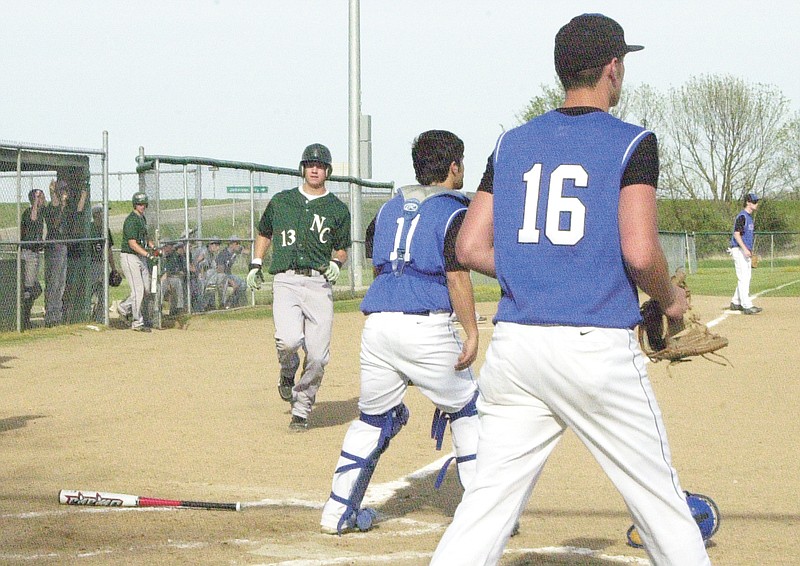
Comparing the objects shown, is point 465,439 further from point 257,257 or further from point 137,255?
point 137,255

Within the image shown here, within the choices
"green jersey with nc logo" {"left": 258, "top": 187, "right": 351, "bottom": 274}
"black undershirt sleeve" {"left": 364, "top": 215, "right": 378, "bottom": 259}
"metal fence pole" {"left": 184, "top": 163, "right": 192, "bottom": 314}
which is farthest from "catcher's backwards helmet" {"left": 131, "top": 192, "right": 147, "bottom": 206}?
"black undershirt sleeve" {"left": 364, "top": 215, "right": 378, "bottom": 259}

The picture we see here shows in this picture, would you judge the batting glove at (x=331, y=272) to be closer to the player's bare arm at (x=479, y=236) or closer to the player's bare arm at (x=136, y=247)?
the player's bare arm at (x=479, y=236)

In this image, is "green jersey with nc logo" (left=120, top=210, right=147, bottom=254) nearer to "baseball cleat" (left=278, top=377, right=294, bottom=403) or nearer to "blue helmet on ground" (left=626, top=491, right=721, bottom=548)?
"baseball cleat" (left=278, top=377, right=294, bottom=403)

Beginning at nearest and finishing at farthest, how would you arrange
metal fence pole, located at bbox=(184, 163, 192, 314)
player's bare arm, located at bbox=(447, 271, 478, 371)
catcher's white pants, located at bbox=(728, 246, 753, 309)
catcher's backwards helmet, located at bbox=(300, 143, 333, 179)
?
player's bare arm, located at bbox=(447, 271, 478, 371) → catcher's backwards helmet, located at bbox=(300, 143, 333, 179) → metal fence pole, located at bbox=(184, 163, 192, 314) → catcher's white pants, located at bbox=(728, 246, 753, 309)

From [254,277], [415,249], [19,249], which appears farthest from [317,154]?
[19,249]

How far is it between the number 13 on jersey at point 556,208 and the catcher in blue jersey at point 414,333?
6.32ft

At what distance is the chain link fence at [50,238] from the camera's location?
54.9 ft

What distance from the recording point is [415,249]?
5789mm

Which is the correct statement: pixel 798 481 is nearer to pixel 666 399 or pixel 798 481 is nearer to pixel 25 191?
pixel 666 399

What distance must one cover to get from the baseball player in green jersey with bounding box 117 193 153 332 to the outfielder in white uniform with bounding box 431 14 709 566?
1441 centimetres

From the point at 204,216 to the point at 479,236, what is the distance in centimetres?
1625

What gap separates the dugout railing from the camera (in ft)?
61.3

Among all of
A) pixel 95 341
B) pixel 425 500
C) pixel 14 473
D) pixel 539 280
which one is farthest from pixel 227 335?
pixel 539 280

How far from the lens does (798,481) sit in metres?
7.26
